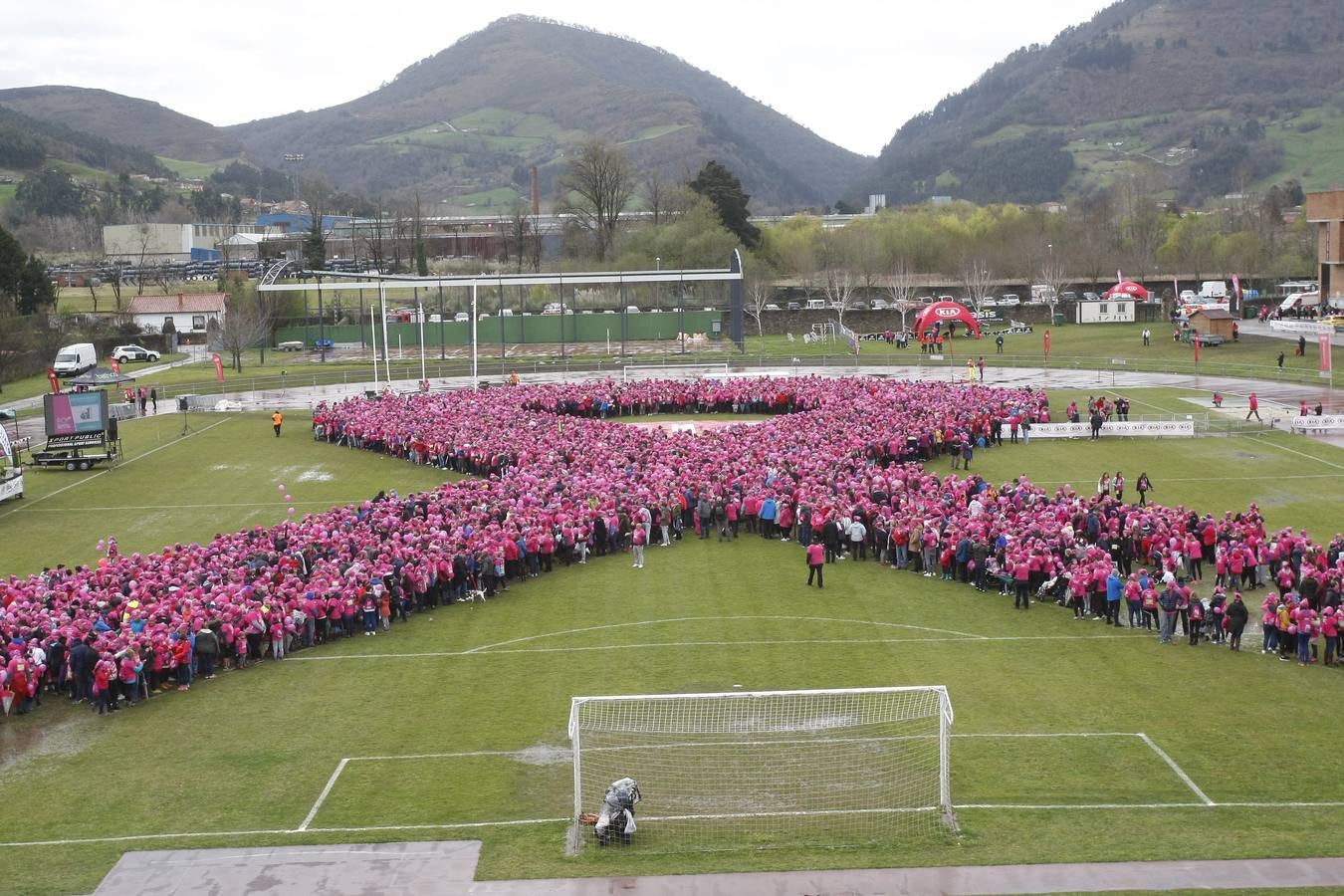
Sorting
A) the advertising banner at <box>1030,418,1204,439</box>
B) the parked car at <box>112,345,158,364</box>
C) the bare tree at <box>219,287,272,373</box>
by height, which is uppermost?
the bare tree at <box>219,287,272,373</box>

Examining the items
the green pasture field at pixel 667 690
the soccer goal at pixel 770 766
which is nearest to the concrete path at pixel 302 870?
the green pasture field at pixel 667 690

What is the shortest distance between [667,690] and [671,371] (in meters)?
48.2

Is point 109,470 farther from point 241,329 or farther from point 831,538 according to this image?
point 241,329

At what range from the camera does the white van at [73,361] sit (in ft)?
227

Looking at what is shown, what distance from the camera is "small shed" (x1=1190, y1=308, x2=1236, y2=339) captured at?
6894 centimetres

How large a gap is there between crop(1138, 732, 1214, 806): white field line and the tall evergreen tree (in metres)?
90.4

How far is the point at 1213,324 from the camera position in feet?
226

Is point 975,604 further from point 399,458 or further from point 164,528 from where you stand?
point 399,458

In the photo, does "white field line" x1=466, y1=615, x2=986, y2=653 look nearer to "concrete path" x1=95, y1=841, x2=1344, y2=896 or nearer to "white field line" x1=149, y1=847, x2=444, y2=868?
"white field line" x1=149, y1=847, x2=444, y2=868

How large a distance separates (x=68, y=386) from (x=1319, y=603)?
5985 cm

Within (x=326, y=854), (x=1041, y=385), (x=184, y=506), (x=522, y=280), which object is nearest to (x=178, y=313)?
(x=522, y=280)

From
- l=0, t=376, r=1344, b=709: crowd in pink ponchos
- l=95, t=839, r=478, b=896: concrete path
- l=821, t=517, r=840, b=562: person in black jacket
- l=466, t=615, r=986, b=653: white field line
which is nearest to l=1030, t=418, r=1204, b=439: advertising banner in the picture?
l=0, t=376, r=1344, b=709: crowd in pink ponchos

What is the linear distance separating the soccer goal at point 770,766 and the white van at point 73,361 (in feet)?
195

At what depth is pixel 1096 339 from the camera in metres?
77.5
